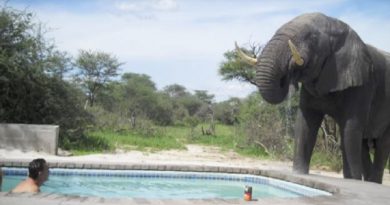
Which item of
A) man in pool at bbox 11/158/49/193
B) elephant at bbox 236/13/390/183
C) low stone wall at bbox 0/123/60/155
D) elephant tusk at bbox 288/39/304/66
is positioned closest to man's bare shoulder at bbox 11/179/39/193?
man in pool at bbox 11/158/49/193

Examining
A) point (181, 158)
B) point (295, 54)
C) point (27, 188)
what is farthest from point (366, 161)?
point (181, 158)

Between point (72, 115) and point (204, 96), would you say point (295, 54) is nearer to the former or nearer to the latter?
point (72, 115)

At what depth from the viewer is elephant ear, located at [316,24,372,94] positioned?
8289 mm

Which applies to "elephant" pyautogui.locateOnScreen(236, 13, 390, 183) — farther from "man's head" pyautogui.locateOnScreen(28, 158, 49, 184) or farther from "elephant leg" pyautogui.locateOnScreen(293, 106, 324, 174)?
"man's head" pyautogui.locateOnScreen(28, 158, 49, 184)

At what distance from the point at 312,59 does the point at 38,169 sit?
4.63 m

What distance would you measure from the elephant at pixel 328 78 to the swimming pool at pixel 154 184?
3.80ft

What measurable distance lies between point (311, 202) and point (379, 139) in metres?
3.77

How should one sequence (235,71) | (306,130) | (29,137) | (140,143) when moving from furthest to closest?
(235,71) → (140,143) → (29,137) → (306,130)

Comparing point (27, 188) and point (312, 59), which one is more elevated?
point (312, 59)

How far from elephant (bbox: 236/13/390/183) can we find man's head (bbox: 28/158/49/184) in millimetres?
3620

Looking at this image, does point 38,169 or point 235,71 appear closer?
point 38,169

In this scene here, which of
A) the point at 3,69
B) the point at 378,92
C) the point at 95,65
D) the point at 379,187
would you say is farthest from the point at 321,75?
the point at 95,65

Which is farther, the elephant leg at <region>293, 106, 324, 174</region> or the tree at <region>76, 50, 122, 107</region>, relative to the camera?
the tree at <region>76, 50, 122, 107</region>

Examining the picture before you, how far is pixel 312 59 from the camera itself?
817cm
